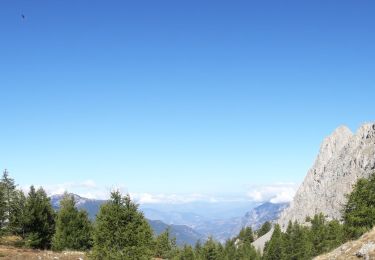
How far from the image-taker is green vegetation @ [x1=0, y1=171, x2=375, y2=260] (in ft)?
113

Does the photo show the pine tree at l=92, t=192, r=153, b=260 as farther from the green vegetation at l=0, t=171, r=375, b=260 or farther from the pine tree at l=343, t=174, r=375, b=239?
the pine tree at l=343, t=174, r=375, b=239

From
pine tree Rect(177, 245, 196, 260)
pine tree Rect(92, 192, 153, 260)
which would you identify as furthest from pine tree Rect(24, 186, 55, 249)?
pine tree Rect(177, 245, 196, 260)

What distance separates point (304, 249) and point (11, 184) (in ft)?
230

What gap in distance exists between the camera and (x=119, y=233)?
112 feet

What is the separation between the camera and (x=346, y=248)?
103 feet

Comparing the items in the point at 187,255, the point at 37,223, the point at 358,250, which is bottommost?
the point at 187,255

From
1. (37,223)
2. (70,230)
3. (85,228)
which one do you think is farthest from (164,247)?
(37,223)

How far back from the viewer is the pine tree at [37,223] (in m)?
58.6

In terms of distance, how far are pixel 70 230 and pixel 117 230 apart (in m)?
27.1

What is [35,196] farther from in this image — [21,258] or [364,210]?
[364,210]

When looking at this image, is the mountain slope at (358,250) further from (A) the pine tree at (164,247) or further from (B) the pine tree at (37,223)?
(A) the pine tree at (164,247)

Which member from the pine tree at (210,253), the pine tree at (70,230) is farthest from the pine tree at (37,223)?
the pine tree at (210,253)

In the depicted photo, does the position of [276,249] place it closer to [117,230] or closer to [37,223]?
A: [37,223]

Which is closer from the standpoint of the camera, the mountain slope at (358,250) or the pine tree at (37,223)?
the mountain slope at (358,250)
